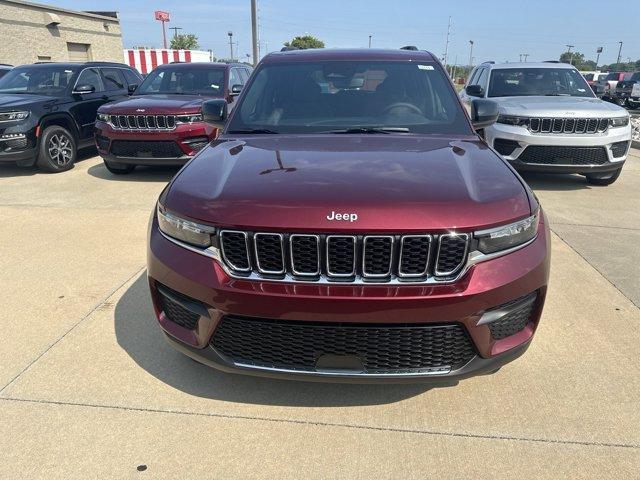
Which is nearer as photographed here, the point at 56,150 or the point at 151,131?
the point at 151,131

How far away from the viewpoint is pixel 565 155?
271 inches

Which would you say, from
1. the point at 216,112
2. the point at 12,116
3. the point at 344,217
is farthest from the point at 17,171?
the point at 344,217

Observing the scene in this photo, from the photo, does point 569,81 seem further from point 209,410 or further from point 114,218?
point 209,410

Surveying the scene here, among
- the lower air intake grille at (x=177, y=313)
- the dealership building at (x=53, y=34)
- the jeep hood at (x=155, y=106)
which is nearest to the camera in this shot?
the lower air intake grille at (x=177, y=313)

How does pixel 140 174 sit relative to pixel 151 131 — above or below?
below

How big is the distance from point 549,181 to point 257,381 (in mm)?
6726

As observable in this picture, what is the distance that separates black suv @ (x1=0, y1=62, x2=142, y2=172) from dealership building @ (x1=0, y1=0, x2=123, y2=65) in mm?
17333

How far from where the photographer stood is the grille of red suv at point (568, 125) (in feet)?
22.2

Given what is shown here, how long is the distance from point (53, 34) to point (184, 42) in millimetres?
50670

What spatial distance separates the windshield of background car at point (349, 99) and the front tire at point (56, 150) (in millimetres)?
5733

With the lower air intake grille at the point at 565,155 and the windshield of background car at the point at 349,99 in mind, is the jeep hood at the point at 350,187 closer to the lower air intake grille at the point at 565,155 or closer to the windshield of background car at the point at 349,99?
the windshield of background car at the point at 349,99

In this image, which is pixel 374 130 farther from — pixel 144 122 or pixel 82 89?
pixel 82 89

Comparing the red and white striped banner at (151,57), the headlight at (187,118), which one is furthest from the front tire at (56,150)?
the red and white striped banner at (151,57)

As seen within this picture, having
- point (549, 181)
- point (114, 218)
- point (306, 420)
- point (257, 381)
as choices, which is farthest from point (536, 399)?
point (549, 181)
